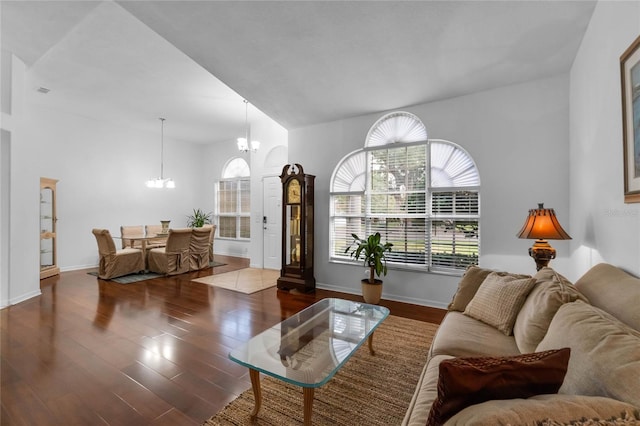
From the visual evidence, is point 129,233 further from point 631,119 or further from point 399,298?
point 631,119

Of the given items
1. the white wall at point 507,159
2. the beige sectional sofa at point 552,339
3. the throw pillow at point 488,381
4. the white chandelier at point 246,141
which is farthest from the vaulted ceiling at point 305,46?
the throw pillow at point 488,381

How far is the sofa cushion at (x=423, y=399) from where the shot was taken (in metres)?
1.09

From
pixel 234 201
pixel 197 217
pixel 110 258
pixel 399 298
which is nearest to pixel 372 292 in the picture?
pixel 399 298

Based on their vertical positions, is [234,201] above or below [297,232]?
above

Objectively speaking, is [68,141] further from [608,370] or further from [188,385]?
[608,370]

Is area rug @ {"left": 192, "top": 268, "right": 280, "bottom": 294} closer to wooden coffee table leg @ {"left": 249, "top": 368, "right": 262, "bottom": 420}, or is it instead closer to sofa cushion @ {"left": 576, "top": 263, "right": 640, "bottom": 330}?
wooden coffee table leg @ {"left": 249, "top": 368, "right": 262, "bottom": 420}

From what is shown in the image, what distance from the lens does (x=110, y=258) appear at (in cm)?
514

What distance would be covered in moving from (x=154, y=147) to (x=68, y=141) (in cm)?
176

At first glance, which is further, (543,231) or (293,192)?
(293,192)

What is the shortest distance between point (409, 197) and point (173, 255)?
453 centimetres

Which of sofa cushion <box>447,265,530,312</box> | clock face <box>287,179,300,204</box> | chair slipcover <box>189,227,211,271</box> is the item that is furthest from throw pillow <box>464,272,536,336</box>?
chair slipcover <box>189,227,211,271</box>

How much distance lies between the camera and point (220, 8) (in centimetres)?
264

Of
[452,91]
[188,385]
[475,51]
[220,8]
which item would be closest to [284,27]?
[220,8]

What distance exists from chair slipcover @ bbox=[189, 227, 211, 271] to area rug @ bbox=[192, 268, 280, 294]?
2.42 feet
